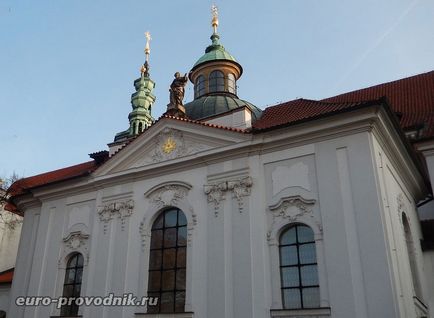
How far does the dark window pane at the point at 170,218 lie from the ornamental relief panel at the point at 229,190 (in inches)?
50.2

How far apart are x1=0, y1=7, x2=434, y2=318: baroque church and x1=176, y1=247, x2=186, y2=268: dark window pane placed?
3cm

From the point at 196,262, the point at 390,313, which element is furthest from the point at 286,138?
the point at 390,313

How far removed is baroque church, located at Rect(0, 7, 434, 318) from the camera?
10.6 m

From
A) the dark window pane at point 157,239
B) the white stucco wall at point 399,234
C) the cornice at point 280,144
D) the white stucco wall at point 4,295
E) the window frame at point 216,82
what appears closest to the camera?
the white stucco wall at point 399,234

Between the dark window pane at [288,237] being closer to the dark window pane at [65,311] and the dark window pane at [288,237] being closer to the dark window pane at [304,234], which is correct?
the dark window pane at [304,234]

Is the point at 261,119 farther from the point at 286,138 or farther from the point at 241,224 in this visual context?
the point at 241,224

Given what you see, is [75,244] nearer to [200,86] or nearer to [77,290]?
[77,290]

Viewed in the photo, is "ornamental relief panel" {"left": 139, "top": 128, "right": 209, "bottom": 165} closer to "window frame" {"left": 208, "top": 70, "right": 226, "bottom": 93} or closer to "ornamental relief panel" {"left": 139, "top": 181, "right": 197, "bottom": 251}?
"ornamental relief panel" {"left": 139, "top": 181, "right": 197, "bottom": 251}

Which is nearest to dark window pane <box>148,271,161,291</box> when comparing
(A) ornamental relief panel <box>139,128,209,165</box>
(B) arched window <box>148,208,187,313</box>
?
(B) arched window <box>148,208,187,313</box>

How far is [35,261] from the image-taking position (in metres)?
15.4

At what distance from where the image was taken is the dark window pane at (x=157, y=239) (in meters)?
13.4

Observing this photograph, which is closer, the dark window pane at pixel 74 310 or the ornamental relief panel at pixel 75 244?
the dark window pane at pixel 74 310

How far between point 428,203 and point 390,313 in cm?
731

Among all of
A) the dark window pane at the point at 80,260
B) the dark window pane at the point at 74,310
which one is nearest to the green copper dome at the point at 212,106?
the dark window pane at the point at 80,260
